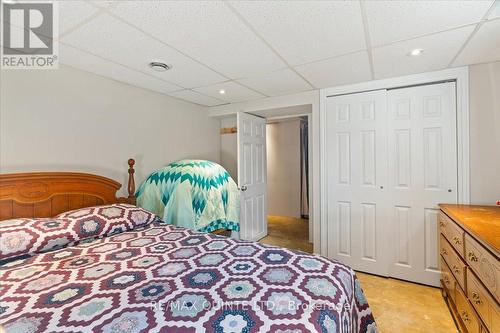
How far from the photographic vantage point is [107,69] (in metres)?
2.15

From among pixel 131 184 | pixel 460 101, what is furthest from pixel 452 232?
pixel 131 184

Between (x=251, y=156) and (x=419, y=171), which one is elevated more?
(x=251, y=156)

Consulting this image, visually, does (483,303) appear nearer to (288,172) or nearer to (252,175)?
(252,175)

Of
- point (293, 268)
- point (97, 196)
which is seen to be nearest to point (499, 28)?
point (293, 268)

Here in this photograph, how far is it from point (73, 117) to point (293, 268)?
2.25m

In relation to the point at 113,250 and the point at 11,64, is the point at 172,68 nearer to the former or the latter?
the point at 11,64

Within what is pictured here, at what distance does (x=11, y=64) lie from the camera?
1.77m

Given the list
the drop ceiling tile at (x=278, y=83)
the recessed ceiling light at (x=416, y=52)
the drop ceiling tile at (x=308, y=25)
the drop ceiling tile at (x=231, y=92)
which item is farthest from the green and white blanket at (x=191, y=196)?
the recessed ceiling light at (x=416, y=52)

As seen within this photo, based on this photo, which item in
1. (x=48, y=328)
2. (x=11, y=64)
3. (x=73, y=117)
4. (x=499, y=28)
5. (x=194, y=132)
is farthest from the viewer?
(x=194, y=132)

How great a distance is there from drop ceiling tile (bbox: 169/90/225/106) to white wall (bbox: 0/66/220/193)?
0.45 feet

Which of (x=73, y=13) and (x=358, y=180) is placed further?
(x=358, y=180)

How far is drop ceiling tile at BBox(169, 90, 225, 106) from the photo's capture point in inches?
116

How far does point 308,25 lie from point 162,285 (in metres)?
1.72

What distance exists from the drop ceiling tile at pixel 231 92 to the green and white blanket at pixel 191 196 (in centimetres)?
90
